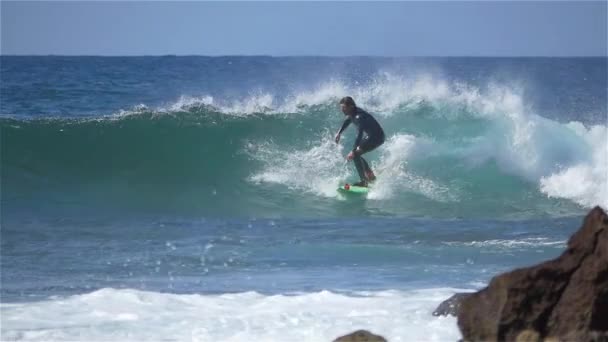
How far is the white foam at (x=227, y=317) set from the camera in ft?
23.3

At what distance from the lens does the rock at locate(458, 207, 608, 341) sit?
579 centimetres

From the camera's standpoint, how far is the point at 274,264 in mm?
10000

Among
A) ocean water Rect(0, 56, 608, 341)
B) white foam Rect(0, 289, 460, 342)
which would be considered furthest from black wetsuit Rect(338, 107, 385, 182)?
white foam Rect(0, 289, 460, 342)

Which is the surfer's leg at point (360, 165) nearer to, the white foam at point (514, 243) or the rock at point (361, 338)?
the white foam at point (514, 243)

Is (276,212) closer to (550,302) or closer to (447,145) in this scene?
(447,145)

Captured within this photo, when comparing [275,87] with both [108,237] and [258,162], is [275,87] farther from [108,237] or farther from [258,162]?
[108,237]

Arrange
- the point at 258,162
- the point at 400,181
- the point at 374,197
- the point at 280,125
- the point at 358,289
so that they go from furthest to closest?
1. the point at 280,125
2. the point at 258,162
3. the point at 400,181
4. the point at 374,197
5. the point at 358,289

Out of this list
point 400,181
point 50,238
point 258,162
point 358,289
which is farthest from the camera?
point 258,162

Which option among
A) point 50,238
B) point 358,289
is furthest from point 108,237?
point 358,289

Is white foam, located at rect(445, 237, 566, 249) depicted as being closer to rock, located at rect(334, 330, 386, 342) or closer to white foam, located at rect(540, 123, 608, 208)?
white foam, located at rect(540, 123, 608, 208)

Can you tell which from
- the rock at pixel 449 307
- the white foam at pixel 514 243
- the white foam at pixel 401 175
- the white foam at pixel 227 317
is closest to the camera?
the white foam at pixel 227 317

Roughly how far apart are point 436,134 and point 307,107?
2.59 meters

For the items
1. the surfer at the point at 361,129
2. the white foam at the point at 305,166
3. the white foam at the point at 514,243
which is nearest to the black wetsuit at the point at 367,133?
the surfer at the point at 361,129

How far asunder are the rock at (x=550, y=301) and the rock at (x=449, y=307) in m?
1.44
